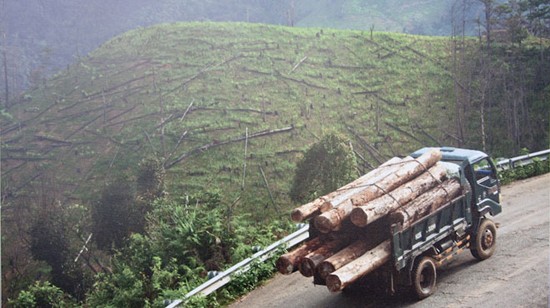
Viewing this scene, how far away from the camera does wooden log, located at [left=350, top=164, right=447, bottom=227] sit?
1016 centimetres

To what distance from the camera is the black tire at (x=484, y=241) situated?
12531mm

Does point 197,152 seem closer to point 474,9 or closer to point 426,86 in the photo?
point 426,86

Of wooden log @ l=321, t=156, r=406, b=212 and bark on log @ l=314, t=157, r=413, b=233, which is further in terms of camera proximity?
wooden log @ l=321, t=156, r=406, b=212

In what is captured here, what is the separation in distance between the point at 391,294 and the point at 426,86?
1804 inches

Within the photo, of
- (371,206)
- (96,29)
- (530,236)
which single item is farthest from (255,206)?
(96,29)

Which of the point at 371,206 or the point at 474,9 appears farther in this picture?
the point at 474,9

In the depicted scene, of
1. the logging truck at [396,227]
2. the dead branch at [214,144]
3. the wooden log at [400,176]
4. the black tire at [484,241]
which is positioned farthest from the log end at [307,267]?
the dead branch at [214,144]

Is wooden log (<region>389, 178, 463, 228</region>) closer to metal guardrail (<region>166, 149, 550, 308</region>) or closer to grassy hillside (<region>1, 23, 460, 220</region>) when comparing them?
metal guardrail (<region>166, 149, 550, 308</region>)

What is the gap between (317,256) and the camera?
1051 cm

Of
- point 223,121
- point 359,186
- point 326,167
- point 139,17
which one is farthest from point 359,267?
point 139,17

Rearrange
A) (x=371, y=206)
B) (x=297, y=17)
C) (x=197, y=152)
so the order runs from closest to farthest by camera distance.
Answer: (x=371, y=206), (x=197, y=152), (x=297, y=17)

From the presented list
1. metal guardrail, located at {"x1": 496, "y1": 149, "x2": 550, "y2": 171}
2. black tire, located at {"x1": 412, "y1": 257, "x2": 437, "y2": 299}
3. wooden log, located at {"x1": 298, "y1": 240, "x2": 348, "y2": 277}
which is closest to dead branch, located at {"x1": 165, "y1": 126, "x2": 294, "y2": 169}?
metal guardrail, located at {"x1": 496, "y1": 149, "x2": 550, "y2": 171}

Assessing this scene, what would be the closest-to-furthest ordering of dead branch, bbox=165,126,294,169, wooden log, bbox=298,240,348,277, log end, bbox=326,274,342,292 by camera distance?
1. log end, bbox=326,274,342,292
2. wooden log, bbox=298,240,348,277
3. dead branch, bbox=165,126,294,169

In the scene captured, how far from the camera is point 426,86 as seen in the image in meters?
53.8
